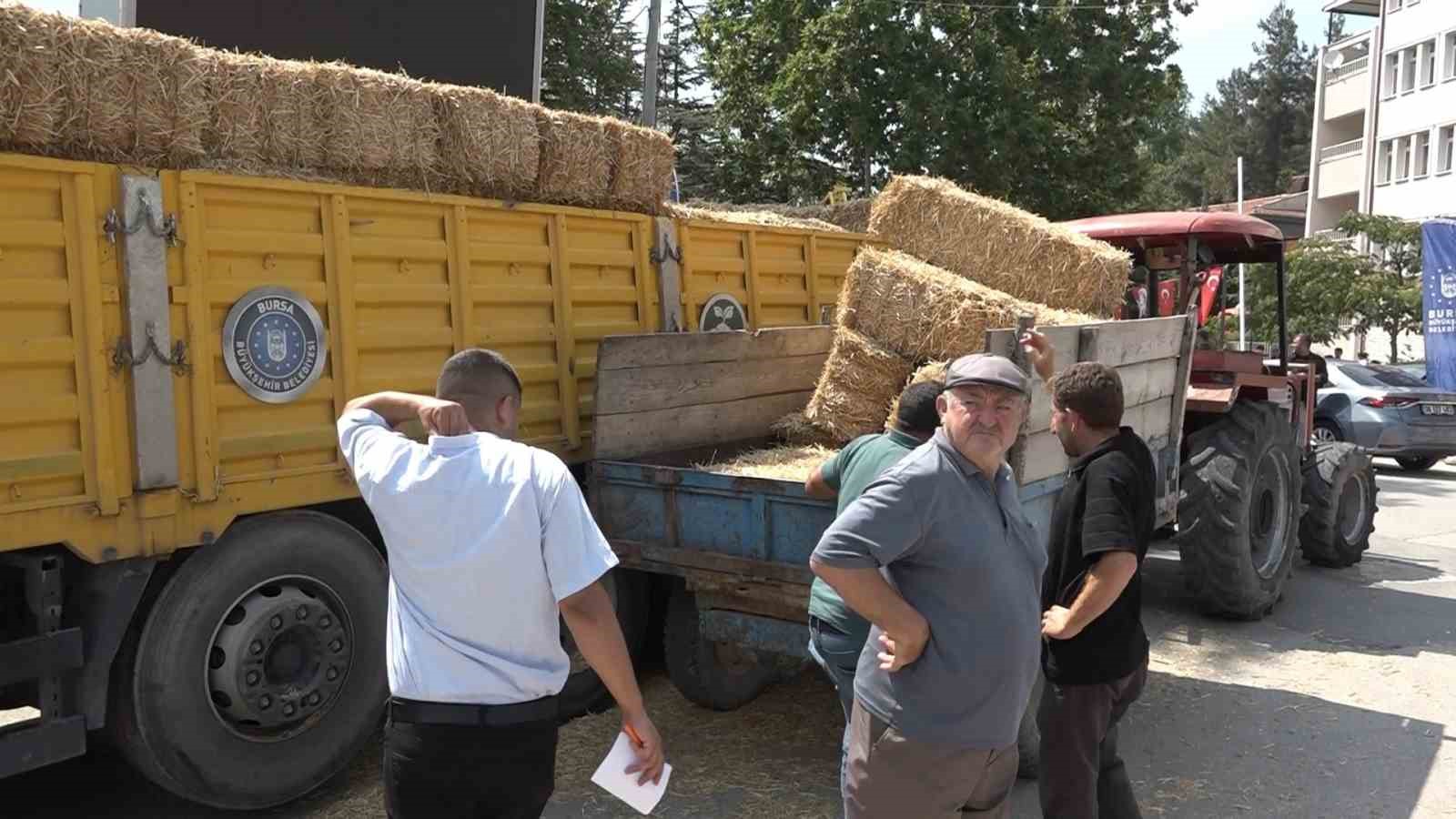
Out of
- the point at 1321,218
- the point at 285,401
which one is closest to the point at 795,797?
the point at 285,401

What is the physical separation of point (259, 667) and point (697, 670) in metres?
2.17

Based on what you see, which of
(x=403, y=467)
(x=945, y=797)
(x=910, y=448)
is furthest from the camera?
(x=910, y=448)

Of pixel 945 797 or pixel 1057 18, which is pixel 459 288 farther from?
pixel 1057 18

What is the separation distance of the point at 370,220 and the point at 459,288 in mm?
542

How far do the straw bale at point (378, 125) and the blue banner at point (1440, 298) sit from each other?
17.4m

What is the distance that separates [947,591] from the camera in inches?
112

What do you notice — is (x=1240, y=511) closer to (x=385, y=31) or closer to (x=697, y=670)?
(x=697, y=670)

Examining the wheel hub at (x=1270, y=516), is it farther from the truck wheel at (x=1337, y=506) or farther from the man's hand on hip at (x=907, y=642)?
the man's hand on hip at (x=907, y=642)

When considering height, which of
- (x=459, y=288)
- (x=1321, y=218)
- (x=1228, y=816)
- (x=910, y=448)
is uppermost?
(x=1321, y=218)

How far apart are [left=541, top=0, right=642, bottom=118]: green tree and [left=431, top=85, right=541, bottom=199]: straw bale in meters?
12.8

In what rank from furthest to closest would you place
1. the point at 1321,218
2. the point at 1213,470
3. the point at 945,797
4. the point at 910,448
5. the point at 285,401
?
the point at 1321,218 → the point at 1213,470 → the point at 285,401 → the point at 910,448 → the point at 945,797

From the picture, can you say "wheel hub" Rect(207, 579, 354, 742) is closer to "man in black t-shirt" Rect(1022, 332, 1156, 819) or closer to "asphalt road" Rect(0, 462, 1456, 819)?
"asphalt road" Rect(0, 462, 1456, 819)

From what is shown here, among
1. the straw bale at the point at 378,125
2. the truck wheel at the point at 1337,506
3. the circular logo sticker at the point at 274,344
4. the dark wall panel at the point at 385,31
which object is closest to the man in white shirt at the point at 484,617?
the circular logo sticker at the point at 274,344

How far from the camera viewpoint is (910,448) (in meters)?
3.74
